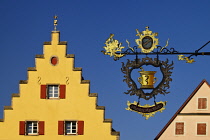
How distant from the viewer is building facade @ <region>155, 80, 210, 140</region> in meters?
72.1

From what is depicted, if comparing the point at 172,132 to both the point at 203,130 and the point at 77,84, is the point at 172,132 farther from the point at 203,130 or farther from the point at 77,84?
the point at 77,84

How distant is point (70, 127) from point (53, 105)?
2.04m

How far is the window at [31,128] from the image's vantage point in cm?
6550

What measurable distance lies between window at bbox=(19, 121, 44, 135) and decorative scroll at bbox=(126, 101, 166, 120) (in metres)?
7.97

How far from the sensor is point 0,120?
6600 cm

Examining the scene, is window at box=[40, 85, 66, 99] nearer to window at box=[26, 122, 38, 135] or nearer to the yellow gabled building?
the yellow gabled building

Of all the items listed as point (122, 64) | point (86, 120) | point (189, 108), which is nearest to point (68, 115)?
point (86, 120)

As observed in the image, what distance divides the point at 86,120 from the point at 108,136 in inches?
78.4

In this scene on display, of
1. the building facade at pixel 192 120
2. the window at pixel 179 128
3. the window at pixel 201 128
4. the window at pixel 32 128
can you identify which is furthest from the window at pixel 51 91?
the window at pixel 201 128

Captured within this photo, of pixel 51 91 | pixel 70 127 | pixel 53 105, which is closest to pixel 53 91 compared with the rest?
pixel 51 91

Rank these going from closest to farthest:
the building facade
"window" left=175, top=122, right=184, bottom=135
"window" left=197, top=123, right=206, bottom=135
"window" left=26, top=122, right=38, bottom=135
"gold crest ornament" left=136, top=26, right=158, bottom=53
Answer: "gold crest ornament" left=136, top=26, right=158, bottom=53 → "window" left=26, top=122, right=38, bottom=135 → the building facade → "window" left=197, top=123, right=206, bottom=135 → "window" left=175, top=122, right=184, bottom=135

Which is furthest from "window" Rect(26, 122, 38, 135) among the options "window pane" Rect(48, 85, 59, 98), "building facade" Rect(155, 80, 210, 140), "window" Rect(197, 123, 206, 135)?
"window" Rect(197, 123, 206, 135)

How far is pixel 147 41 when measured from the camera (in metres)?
59.8

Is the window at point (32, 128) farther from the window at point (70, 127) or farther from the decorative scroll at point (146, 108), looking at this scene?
the decorative scroll at point (146, 108)
